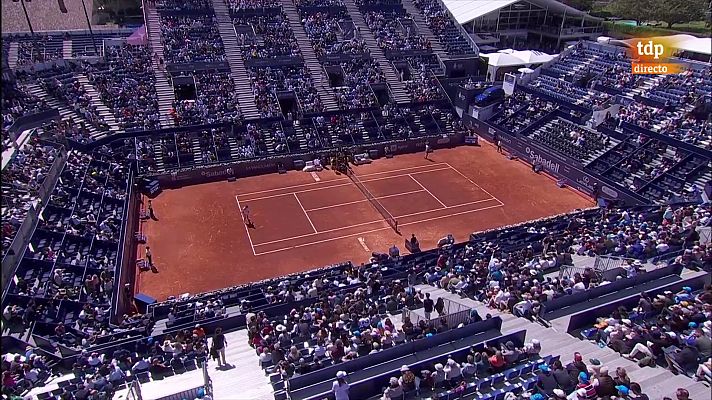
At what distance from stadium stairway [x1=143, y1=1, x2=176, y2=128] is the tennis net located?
47.9 ft

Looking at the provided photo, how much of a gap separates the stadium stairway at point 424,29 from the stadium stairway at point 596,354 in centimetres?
3651

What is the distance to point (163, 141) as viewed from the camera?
120 feet

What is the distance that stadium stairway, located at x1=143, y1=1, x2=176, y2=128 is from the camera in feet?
127

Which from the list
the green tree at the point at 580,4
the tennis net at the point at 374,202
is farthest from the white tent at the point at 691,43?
the tennis net at the point at 374,202

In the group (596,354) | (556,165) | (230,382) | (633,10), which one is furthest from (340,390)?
(633,10)

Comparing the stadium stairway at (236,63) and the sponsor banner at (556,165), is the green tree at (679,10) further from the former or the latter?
the stadium stairway at (236,63)

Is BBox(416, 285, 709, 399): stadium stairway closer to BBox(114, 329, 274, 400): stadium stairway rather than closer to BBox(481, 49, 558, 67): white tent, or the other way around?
BBox(114, 329, 274, 400): stadium stairway

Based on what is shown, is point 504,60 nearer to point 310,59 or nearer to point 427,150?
point 427,150

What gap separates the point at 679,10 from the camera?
4638cm

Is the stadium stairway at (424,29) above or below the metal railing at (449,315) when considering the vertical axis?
above

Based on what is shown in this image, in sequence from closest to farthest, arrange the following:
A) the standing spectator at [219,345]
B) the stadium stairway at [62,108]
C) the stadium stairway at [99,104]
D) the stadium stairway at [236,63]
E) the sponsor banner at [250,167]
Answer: the standing spectator at [219,345] → the sponsor banner at [250,167] → the stadium stairway at [62,108] → the stadium stairway at [99,104] → the stadium stairway at [236,63]

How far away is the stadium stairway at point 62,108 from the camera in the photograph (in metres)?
35.7

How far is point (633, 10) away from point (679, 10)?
5.21 meters

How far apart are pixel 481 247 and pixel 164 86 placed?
30.6 meters
